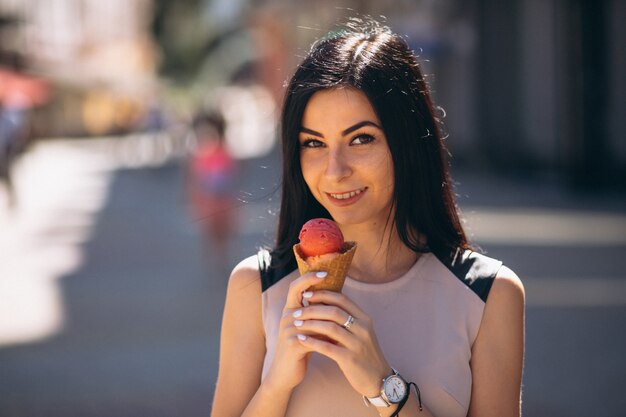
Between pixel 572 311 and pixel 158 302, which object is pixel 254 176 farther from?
pixel 572 311

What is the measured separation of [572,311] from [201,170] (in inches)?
168

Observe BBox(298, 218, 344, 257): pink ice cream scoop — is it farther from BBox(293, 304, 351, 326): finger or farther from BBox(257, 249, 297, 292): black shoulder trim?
BBox(257, 249, 297, 292): black shoulder trim

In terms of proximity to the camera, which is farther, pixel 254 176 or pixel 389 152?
pixel 254 176

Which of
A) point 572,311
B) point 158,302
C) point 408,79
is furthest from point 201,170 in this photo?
point 408,79

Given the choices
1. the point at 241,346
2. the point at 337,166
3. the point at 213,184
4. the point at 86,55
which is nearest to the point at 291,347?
the point at 241,346

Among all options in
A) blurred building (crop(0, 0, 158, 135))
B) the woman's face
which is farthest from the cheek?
blurred building (crop(0, 0, 158, 135))

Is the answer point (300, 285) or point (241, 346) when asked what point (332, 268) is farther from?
point (241, 346)

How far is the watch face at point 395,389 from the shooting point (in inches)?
85.0

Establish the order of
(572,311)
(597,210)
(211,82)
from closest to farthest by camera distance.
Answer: (572,311) → (597,210) → (211,82)

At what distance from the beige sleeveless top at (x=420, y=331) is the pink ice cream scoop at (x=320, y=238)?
28 cm

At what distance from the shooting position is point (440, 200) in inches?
100

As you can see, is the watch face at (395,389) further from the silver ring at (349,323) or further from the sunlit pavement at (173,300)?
the sunlit pavement at (173,300)

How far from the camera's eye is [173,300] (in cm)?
983

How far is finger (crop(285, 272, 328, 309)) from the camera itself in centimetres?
209
